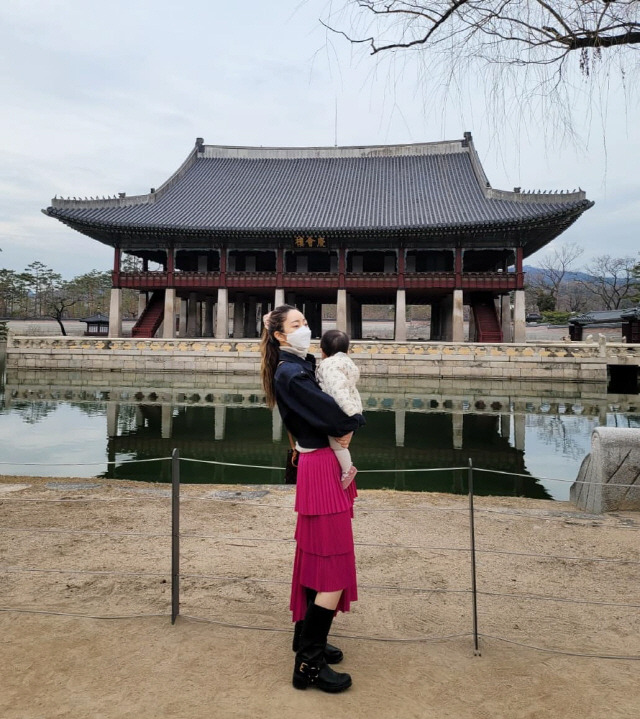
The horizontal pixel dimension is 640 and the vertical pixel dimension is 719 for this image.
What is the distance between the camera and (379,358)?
2388 centimetres

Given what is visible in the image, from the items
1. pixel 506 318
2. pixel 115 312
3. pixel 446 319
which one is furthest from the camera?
pixel 446 319

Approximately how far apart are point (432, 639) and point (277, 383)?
1.73 m

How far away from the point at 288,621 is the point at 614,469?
406 cm

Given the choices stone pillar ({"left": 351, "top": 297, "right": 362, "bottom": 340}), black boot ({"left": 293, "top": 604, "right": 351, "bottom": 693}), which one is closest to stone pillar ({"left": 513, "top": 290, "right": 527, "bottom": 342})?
stone pillar ({"left": 351, "top": 297, "right": 362, "bottom": 340})

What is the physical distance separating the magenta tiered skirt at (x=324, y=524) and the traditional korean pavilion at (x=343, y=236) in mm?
25921

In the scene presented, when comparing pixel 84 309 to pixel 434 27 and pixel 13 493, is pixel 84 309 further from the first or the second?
pixel 434 27

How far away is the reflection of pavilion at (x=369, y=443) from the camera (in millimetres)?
8883

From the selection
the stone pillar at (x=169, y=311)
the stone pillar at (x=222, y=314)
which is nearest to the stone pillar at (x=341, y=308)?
the stone pillar at (x=222, y=314)

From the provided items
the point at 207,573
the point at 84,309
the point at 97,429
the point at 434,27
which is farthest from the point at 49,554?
the point at 84,309

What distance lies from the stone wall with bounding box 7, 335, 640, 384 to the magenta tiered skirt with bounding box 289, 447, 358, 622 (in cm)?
2104

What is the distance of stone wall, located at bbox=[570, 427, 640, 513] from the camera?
5.41 m

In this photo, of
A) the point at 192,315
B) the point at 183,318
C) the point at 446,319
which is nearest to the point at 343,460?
the point at 446,319

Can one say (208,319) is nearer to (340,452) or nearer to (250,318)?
(250,318)

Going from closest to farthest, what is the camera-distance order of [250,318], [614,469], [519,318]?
[614,469]
[519,318]
[250,318]
